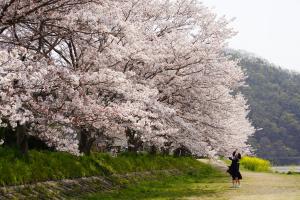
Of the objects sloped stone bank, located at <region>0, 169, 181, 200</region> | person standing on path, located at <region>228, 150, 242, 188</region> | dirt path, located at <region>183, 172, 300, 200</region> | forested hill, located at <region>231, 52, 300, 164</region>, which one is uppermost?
forested hill, located at <region>231, 52, 300, 164</region>

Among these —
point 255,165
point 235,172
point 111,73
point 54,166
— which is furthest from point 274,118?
point 111,73

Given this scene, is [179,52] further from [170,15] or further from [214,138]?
[214,138]

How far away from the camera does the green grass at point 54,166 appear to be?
588 inches

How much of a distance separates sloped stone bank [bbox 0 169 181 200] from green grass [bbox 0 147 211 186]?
0.23 metres

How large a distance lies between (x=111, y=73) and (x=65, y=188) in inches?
173

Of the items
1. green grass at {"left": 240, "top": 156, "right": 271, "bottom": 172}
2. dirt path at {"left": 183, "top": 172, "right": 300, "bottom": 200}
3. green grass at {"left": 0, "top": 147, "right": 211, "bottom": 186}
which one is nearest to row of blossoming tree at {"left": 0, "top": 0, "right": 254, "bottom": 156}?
green grass at {"left": 0, "top": 147, "right": 211, "bottom": 186}

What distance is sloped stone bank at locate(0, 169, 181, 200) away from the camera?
14.3 meters

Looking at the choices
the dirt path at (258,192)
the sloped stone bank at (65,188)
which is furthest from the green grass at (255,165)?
the sloped stone bank at (65,188)

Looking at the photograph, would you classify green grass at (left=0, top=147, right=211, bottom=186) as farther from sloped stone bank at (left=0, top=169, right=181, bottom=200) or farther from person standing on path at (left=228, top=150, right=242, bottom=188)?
person standing on path at (left=228, top=150, right=242, bottom=188)

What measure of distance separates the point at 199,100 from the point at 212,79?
1.46 metres

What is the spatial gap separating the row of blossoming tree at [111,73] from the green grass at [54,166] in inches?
30.7

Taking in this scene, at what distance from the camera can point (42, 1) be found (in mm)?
13258

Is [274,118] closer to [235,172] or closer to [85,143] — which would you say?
[235,172]

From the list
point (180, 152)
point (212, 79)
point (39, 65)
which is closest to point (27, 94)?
point (39, 65)
